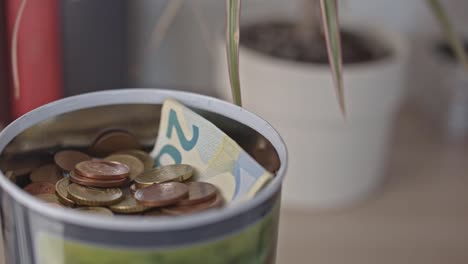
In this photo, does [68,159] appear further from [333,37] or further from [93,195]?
[333,37]

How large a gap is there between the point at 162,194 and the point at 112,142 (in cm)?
7

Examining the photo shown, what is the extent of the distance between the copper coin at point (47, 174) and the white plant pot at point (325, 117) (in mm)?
344

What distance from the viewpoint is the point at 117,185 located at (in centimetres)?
34

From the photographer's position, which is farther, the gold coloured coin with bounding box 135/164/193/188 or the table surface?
the table surface

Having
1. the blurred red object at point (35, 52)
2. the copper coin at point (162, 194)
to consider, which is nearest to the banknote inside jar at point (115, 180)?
the copper coin at point (162, 194)

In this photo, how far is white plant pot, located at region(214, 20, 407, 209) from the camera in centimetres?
67

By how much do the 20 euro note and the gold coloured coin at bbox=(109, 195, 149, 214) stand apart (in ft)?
0.13

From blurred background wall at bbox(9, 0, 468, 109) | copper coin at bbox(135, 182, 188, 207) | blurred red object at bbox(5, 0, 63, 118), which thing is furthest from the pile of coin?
blurred background wall at bbox(9, 0, 468, 109)

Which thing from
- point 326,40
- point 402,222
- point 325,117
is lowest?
point 402,222

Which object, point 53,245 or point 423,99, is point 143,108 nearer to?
point 53,245

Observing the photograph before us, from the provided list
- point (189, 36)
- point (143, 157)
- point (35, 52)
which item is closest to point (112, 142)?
point (143, 157)

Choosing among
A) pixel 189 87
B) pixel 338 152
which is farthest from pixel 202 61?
pixel 338 152

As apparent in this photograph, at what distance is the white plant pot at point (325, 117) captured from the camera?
666mm

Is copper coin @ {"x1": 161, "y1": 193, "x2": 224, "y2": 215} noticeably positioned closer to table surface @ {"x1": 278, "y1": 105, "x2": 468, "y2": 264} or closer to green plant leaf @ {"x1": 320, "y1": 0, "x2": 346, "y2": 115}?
green plant leaf @ {"x1": 320, "y1": 0, "x2": 346, "y2": 115}
